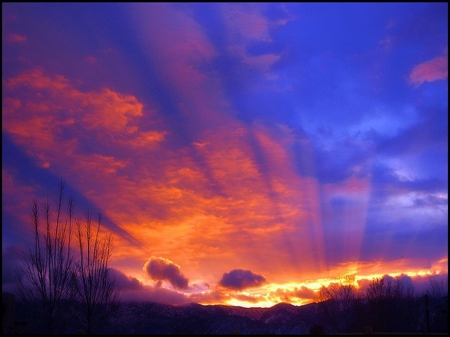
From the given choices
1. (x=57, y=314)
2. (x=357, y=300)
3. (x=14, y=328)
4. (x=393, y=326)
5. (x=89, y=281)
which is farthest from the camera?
(x=357, y=300)

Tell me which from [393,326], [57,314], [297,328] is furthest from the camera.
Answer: [297,328]

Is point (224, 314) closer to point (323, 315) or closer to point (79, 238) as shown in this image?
point (323, 315)

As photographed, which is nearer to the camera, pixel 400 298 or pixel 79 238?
pixel 79 238

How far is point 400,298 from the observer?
5600 centimetres

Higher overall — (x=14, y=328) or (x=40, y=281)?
(x=40, y=281)

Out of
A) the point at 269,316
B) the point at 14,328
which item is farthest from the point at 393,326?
the point at 269,316

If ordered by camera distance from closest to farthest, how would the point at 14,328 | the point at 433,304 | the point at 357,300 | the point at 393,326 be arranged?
1. the point at 14,328
2. the point at 393,326
3. the point at 357,300
4. the point at 433,304

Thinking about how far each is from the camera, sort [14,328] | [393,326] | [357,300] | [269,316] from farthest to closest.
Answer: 1. [269,316]
2. [357,300]
3. [393,326]
4. [14,328]

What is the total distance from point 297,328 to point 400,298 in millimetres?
91899

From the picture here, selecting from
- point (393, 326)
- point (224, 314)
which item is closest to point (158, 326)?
point (224, 314)

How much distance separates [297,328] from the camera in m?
142

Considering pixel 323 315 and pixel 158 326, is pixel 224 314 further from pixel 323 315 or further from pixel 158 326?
pixel 323 315

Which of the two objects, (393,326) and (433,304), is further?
(433,304)

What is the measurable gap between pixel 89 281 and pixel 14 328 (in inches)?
474
